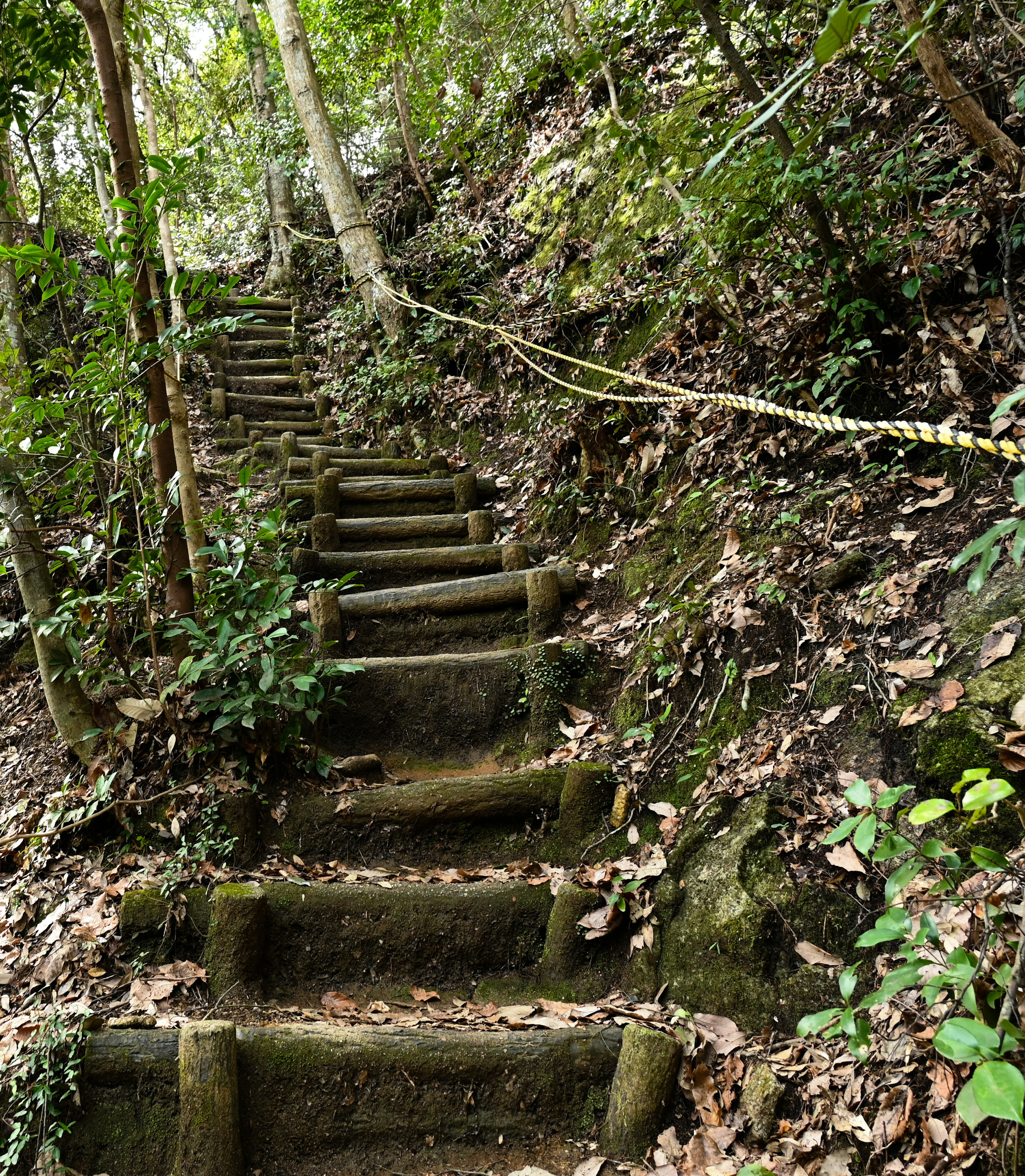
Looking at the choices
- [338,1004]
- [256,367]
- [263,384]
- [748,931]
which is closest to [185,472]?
[338,1004]

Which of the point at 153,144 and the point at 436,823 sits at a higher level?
the point at 153,144

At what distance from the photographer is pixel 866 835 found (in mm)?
1573

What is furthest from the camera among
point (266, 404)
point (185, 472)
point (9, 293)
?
point (266, 404)

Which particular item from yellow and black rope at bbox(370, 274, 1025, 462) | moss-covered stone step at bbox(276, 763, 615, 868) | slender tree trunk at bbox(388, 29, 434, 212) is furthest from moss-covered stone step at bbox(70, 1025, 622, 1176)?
slender tree trunk at bbox(388, 29, 434, 212)

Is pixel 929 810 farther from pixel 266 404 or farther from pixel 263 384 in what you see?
pixel 263 384

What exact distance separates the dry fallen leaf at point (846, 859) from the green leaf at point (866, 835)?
0.85 metres

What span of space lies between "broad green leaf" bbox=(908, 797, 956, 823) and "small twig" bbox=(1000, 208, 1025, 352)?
6.91 ft

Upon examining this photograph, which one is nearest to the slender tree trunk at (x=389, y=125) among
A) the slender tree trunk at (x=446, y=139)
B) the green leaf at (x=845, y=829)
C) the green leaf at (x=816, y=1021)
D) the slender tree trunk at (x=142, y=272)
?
the slender tree trunk at (x=446, y=139)

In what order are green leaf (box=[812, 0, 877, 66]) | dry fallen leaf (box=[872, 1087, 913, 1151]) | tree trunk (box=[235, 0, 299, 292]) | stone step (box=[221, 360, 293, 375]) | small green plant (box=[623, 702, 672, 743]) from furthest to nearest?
tree trunk (box=[235, 0, 299, 292])
stone step (box=[221, 360, 293, 375])
small green plant (box=[623, 702, 672, 743])
dry fallen leaf (box=[872, 1087, 913, 1151])
green leaf (box=[812, 0, 877, 66])

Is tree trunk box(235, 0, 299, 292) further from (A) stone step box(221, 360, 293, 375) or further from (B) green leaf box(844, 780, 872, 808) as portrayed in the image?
(B) green leaf box(844, 780, 872, 808)

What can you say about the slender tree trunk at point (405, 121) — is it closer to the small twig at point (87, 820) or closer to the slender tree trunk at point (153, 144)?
the slender tree trunk at point (153, 144)

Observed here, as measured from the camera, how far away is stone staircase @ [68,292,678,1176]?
2.54 metres

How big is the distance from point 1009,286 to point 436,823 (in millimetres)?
3105

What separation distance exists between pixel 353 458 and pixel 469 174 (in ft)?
14.9
